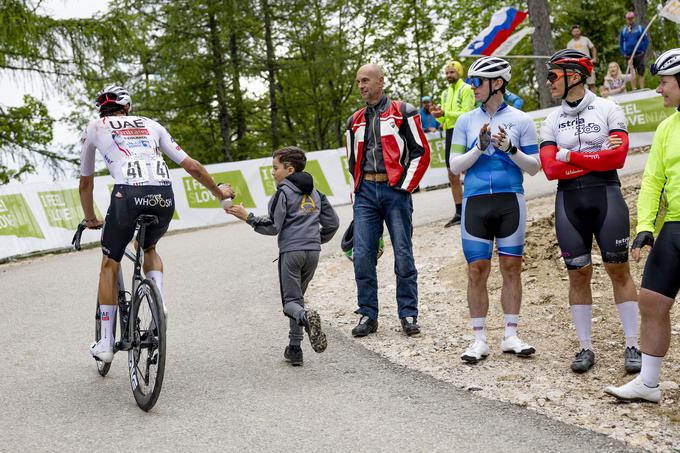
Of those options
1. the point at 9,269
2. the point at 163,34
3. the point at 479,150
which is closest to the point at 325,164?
the point at 9,269

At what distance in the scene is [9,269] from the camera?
14.7 meters

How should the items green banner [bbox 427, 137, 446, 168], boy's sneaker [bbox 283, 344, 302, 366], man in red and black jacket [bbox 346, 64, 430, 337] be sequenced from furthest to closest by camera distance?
green banner [bbox 427, 137, 446, 168]
man in red and black jacket [bbox 346, 64, 430, 337]
boy's sneaker [bbox 283, 344, 302, 366]

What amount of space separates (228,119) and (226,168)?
12.5m

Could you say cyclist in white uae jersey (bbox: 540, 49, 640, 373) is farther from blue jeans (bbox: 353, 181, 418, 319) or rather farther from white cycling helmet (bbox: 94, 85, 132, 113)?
white cycling helmet (bbox: 94, 85, 132, 113)

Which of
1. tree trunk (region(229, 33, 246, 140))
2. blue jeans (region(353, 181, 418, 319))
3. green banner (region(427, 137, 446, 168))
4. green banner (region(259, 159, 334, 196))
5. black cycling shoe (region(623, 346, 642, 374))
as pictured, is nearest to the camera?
black cycling shoe (region(623, 346, 642, 374))

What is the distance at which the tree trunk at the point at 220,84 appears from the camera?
29.3 metres

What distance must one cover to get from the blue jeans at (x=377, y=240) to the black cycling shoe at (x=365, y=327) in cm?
5

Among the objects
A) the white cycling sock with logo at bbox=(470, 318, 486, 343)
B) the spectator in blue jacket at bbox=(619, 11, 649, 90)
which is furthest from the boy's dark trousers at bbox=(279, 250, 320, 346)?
the spectator in blue jacket at bbox=(619, 11, 649, 90)

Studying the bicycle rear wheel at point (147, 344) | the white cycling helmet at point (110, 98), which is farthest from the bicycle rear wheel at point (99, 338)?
the white cycling helmet at point (110, 98)

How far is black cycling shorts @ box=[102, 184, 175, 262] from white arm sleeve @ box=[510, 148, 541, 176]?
2597 millimetres

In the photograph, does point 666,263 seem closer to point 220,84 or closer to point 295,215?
point 295,215

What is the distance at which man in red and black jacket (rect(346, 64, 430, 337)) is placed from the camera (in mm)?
7445

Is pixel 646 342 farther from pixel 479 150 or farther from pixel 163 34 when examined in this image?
pixel 163 34

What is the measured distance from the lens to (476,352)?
21.2 feet
